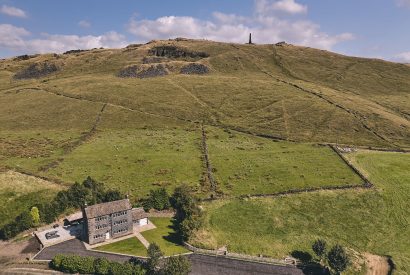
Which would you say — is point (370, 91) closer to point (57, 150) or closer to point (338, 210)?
point (338, 210)

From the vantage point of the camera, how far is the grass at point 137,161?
3772 inches

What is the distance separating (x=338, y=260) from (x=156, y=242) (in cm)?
3539

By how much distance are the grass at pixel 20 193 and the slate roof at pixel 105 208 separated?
18598 mm

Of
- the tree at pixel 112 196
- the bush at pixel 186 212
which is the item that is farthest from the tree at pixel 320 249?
the tree at pixel 112 196

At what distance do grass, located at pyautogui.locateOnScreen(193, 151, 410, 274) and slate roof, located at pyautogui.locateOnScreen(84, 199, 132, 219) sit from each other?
16.9 metres

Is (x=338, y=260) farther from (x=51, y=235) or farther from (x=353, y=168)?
(x=51, y=235)

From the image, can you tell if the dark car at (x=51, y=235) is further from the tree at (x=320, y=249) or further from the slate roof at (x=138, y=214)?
the tree at (x=320, y=249)

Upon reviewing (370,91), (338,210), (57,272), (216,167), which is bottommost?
(57,272)

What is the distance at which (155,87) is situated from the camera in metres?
174

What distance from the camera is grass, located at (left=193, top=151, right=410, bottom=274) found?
74513 mm

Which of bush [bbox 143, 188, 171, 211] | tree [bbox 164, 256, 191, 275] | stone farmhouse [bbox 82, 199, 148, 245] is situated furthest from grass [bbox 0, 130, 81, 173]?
tree [bbox 164, 256, 191, 275]

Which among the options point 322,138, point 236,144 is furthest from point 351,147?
point 236,144

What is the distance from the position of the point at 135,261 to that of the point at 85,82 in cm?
13817

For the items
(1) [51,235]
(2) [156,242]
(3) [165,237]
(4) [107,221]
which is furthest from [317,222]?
(1) [51,235]
